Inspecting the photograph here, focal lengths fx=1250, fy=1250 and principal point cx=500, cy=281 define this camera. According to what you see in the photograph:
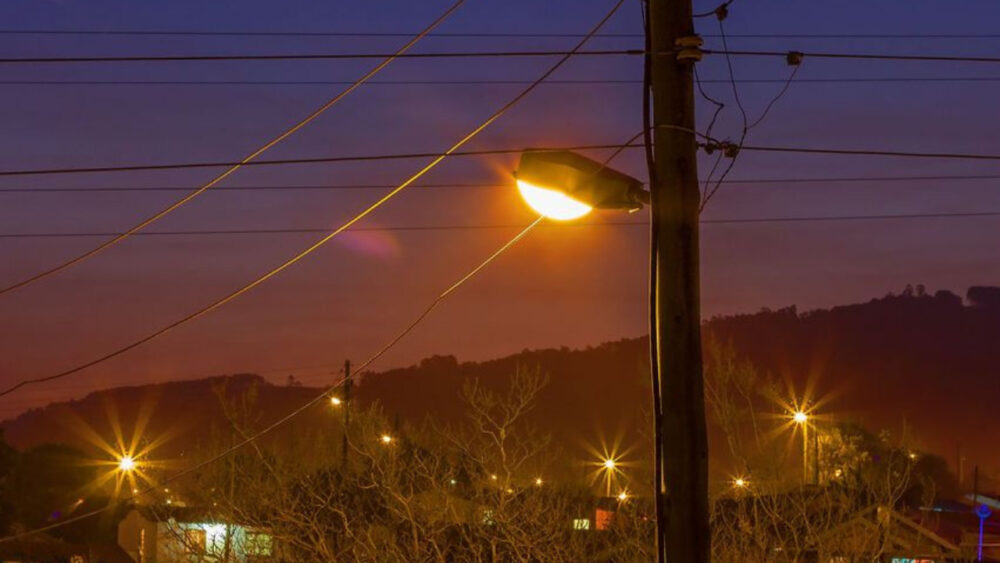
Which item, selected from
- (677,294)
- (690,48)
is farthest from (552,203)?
(690,48)

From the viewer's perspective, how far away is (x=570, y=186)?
7398 mm

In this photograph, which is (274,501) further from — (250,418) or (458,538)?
(250,418)

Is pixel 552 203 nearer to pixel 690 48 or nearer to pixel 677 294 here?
pixel 677 294

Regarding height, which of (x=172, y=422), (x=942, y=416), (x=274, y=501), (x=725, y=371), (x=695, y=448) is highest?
(x=942, y=416)

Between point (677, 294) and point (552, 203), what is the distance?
0.93 meters

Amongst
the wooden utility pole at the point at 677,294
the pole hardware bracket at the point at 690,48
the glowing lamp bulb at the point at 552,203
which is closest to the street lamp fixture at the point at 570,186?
the glowing lamp bulb at the point at 552,203

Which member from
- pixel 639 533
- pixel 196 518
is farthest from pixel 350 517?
pixel 196 518

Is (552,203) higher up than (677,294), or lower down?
higher up

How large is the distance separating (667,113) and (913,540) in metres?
26.1

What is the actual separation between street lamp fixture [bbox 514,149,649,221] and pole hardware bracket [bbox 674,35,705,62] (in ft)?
2.61

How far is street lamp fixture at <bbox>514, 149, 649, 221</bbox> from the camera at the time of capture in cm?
741

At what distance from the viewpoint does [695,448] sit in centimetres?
709

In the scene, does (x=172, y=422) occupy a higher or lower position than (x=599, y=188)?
higher

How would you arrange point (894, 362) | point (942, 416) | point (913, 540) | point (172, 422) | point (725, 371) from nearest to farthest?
point (725, 371), point (913, 540), point (172, 422), point (942, 416), point (894, 362)
